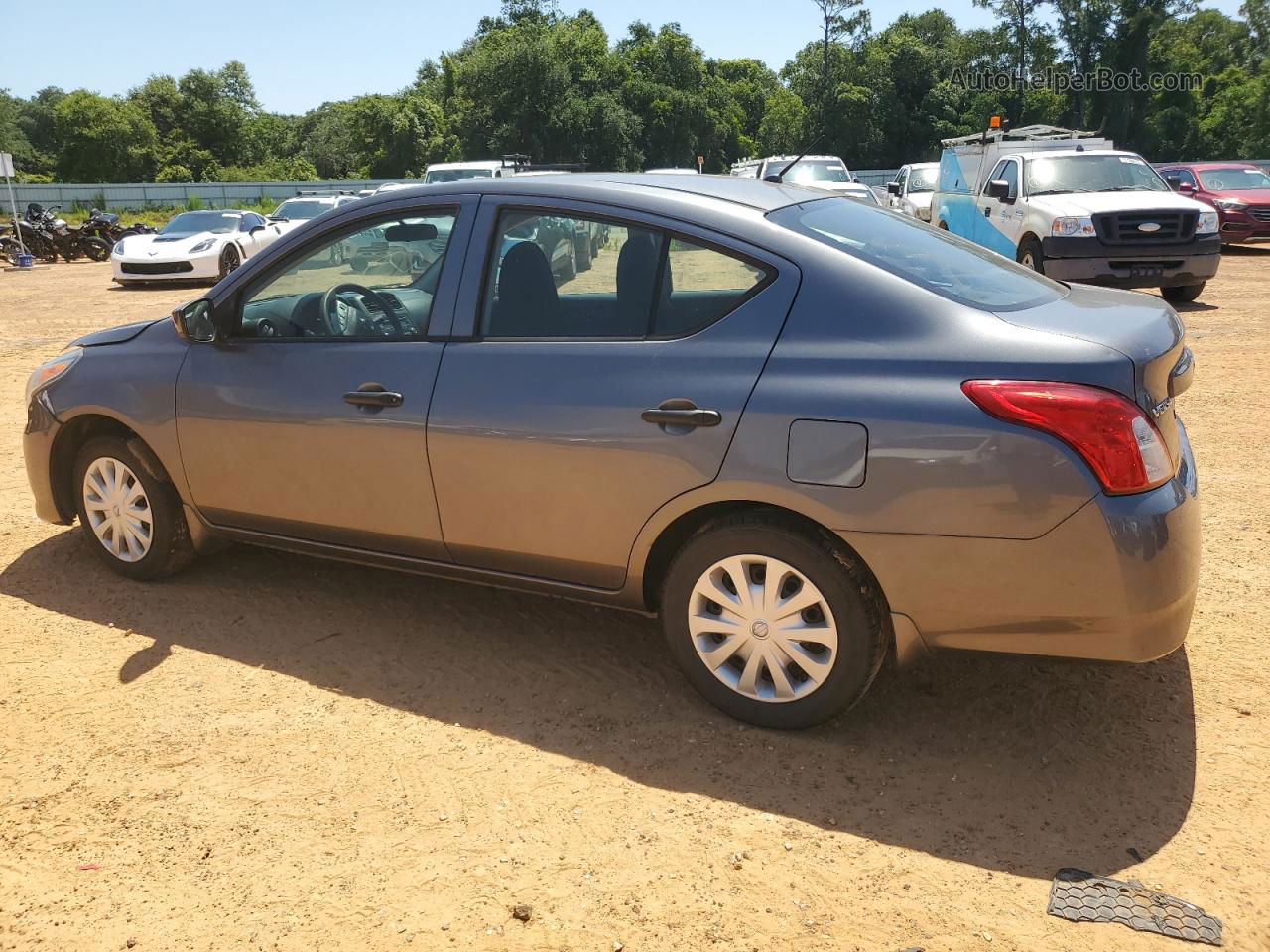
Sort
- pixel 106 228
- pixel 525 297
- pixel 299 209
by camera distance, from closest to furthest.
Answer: pixel 525 297 → pixel 299 209 → pixel 106 228

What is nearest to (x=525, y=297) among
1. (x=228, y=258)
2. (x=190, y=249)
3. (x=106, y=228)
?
(x=190, y=249)

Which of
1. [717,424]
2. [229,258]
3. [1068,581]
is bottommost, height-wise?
[229,258]

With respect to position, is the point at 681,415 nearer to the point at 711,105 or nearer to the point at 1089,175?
the point at 1089,175

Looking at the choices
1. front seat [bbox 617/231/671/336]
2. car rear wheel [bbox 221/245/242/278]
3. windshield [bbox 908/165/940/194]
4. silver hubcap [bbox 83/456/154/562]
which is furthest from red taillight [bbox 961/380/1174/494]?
windshield [bbox 908/165/940/194]

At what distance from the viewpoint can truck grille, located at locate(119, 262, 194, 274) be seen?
19078mm

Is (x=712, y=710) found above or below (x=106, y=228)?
below

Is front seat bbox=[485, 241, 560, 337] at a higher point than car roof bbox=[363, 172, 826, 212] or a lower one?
lower

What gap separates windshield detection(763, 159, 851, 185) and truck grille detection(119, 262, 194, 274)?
11.2 m

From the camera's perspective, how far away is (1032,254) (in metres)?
12.6

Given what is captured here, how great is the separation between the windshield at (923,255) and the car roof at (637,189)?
0.36 ft

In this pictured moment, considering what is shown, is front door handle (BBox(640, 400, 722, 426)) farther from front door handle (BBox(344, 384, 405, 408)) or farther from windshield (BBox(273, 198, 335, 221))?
windshield (BBox(273, 198, 335, 221))

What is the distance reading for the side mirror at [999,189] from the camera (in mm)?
13219

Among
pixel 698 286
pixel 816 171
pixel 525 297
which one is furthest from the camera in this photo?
pixel 816 171

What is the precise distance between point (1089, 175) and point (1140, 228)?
4.94ft
